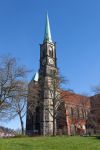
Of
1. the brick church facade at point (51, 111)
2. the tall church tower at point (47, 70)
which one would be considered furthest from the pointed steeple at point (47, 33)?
the brick church facade at point (51, 111)

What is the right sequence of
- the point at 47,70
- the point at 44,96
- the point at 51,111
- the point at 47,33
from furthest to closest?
1. the point at 47,33
2. the point at 47,70
3. the point at 51,111
4. the point at 44,96

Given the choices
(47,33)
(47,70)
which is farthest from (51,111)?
(47,33)

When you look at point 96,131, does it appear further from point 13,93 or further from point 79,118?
point 13,93

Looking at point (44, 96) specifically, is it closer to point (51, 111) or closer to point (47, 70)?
point (51, 111)

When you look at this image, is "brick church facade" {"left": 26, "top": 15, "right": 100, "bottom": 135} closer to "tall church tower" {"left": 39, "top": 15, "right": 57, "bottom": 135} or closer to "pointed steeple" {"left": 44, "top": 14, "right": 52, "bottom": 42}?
"tall church tower" {"left": 39, "top": 15, "right": 57, "bottom": 135}

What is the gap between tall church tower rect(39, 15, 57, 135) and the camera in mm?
67750

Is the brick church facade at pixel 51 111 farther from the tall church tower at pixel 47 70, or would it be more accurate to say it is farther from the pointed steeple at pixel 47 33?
the pointed steeple at pixel 47 33

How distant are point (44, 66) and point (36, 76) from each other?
158 inches

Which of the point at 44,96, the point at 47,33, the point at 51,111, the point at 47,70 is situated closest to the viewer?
the point at 44,96

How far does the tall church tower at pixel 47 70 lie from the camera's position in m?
67.8

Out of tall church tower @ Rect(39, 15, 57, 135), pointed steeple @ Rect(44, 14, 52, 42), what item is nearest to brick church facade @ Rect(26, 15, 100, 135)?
tall church tower @ Rect(39, 15, 57, 135)

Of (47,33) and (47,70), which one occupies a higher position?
(47,33)

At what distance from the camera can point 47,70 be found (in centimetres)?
7925

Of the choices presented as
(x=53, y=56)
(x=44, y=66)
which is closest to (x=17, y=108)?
(x=44, y=66)
